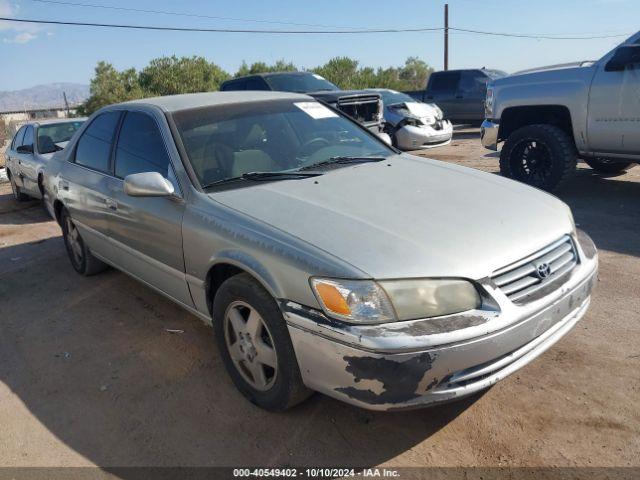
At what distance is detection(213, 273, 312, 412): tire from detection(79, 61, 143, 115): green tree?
154 feet

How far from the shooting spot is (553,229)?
260cm

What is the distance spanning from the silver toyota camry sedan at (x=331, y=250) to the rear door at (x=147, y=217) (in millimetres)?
15

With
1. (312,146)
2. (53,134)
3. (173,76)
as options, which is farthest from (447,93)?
(173,76)

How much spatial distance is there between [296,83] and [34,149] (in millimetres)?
4929

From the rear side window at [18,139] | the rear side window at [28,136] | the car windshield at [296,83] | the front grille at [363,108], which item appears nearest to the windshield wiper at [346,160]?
the front grille at [363,108]

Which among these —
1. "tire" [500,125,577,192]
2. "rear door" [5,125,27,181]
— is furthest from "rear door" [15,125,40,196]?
"tire" [500,125,577,192]

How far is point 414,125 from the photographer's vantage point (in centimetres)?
1080

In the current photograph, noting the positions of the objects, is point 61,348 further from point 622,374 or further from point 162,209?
point 622,374

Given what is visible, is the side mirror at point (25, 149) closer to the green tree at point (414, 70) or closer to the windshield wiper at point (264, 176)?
the windshield wiper at point (264, 176)

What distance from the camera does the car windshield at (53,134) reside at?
8333 millimetres

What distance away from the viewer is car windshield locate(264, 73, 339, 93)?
1015 cm

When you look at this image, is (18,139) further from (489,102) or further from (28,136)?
(489,102)

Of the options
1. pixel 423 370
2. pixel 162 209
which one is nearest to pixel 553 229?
pixel 423 370

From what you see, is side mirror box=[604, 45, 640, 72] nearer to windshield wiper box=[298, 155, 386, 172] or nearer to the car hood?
the car hood
